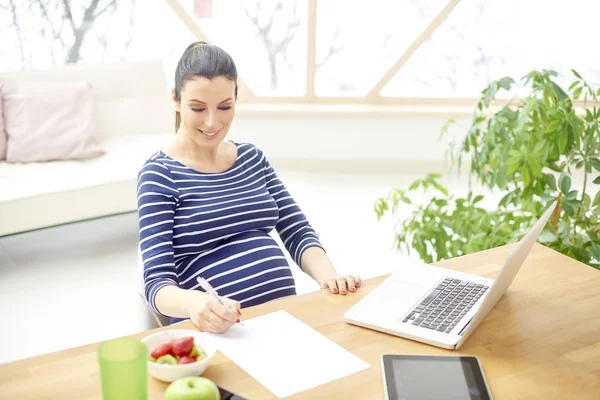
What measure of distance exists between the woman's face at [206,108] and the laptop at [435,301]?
0.54 m

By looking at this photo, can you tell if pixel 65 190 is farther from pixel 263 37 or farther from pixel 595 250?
pixel 595 250

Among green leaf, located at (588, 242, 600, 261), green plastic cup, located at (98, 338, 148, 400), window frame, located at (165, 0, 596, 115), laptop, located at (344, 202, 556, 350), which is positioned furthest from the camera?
window frame, located at (165, 0, 596, 115)

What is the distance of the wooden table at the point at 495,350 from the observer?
123 centimetres

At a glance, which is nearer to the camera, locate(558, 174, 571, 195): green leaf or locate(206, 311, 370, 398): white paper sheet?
locate(206, 311, 370, 398): white paper sheet

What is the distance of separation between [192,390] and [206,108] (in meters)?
0.81

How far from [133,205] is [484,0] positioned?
285 cm

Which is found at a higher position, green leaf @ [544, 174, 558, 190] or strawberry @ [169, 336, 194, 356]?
strawberry @ [169, 336, 194, 356]

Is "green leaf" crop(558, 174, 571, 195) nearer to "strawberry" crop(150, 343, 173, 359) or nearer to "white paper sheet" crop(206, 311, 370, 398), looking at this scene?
"white paper sheet" crop(206, 311, 370, 398)

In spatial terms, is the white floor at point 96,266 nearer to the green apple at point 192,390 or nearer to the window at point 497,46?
the window at point 497,46

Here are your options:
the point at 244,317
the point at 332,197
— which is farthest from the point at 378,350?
the point at 332,197

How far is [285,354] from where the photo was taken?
1345mm

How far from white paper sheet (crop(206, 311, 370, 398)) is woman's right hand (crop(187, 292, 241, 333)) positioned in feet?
0.07

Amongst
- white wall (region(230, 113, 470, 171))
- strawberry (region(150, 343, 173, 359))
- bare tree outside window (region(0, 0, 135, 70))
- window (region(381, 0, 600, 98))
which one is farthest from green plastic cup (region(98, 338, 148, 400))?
window (region(381, 0, 600, 98))

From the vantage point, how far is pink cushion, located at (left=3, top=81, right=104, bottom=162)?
3.71m
